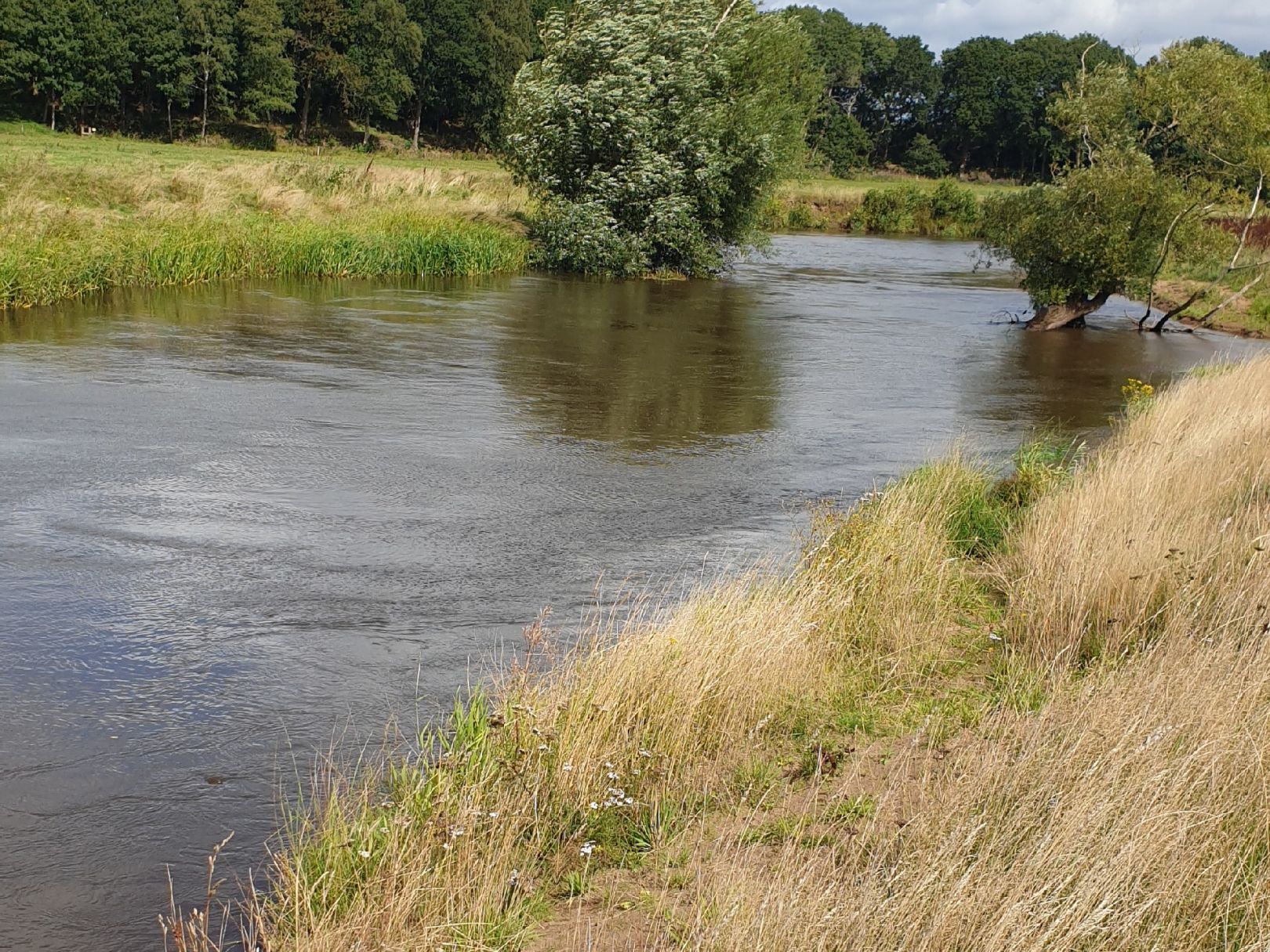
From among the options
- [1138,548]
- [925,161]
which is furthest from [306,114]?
[1138,548]

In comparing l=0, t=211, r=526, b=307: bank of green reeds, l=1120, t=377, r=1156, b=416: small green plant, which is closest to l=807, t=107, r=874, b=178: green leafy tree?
l=0, t=211, r=526, b=307: bank of green reeds

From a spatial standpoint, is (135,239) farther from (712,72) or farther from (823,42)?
(823,42)

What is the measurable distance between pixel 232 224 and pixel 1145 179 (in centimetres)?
2004

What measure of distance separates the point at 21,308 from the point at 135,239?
13.6ft

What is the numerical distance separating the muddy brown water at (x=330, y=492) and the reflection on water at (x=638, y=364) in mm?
100

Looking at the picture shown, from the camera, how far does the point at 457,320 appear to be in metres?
24.8

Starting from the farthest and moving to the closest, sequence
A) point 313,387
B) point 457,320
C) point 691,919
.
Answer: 1. point 457,320
2. point 313,387
3. point 691,919

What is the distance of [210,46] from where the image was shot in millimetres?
79375

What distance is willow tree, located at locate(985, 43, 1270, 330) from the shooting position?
25.0 meters

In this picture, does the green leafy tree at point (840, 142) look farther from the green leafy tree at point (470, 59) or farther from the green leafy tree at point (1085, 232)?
the green leafy tree at point (1085, 232)

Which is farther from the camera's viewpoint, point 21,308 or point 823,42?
point 823,42

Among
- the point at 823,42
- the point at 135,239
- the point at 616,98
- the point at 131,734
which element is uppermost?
the point at 823,42

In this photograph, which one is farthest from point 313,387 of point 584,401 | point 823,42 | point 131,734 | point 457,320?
point 823,42

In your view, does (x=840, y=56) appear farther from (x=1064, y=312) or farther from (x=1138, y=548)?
(x=1138, y=548)
